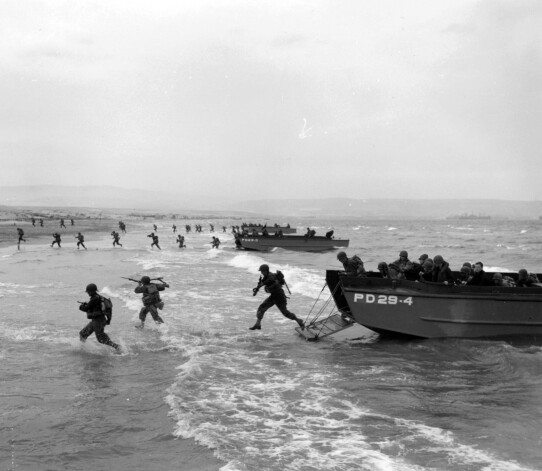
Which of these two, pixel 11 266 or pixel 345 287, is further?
pixel 11 266

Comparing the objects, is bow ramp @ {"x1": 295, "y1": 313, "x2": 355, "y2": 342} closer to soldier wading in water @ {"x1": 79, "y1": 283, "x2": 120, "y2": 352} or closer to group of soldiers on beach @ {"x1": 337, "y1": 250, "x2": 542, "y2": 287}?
group of soldiers on beach @ {"x1": 337, "y1": 250, "x2": 542, "y2": 287}

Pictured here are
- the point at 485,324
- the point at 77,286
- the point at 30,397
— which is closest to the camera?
the point at 30,397

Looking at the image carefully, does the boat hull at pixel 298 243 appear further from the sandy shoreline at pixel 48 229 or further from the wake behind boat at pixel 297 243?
the sandy shoreline at pixel 48 229

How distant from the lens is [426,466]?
5.32 metres

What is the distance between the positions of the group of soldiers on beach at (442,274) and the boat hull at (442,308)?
0.29m

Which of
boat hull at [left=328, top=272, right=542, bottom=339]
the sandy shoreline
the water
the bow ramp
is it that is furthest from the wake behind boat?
boat hull at [left=328, top=272, right=542, bottom=339]

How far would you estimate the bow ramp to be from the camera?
11.0 metres

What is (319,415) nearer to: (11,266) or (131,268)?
(131,268)

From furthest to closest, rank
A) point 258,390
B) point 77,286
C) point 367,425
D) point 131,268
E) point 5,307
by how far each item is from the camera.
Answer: point 131,268 → point 77,286 → point 5,307 → point 258,390 → point 367,425

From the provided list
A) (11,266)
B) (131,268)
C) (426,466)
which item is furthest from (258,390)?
(11,266)

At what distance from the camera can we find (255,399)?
24.0 ft

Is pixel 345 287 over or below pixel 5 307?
over

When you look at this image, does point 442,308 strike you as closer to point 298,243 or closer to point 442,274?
point 442,274

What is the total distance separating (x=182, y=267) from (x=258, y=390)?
1954cm
